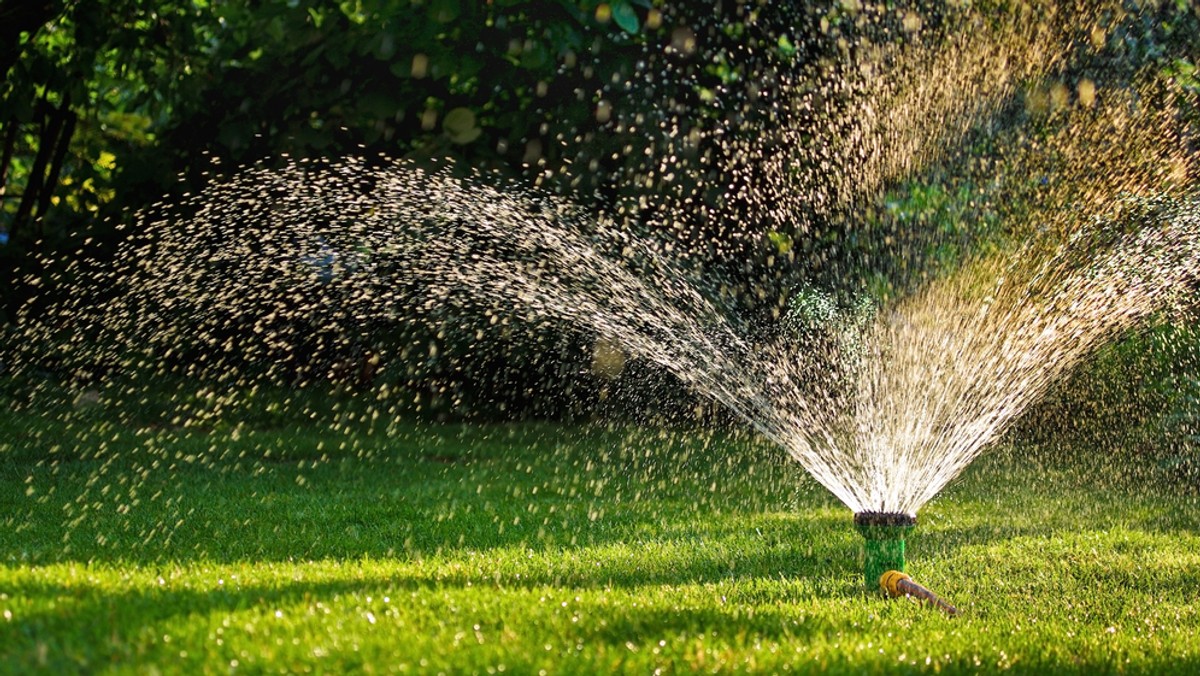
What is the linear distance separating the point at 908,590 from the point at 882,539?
0.25 metres

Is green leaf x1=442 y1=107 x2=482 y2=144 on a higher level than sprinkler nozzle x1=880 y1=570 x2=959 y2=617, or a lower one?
higher

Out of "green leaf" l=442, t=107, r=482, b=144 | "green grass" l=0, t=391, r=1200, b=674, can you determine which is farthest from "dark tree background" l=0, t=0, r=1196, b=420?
"green grass" l=0, t=391, r=1200, b=674

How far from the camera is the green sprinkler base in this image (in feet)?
15.1

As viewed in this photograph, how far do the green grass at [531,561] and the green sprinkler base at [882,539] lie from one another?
0.42 ft

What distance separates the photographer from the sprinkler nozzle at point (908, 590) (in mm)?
4441

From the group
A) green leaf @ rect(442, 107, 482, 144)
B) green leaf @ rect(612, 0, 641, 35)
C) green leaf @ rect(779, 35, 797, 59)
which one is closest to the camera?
green leaf @ rect(612, 0, 641, 35)

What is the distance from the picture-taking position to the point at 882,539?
186 inches

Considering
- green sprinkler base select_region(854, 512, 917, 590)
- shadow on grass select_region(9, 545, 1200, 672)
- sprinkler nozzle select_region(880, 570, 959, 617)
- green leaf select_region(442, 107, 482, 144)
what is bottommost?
shadow on grass select_region(9, 545, 1200, 672)

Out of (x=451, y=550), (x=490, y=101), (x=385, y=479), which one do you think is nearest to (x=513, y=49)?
(x=490, y=101)

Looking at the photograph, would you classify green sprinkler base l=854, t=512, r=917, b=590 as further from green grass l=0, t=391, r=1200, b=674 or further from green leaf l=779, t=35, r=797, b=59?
green leaf l=779, t=35, r=797, b=59

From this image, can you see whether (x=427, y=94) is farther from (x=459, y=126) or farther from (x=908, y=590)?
(x=908, y=590)

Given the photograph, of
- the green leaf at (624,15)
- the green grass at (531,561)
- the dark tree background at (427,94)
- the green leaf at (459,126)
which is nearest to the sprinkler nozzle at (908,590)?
the green grass at (531,561)

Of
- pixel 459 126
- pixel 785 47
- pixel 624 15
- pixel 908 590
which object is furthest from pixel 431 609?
pixel 785 47

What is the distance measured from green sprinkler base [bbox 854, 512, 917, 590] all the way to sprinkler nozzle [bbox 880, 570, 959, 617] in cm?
8
